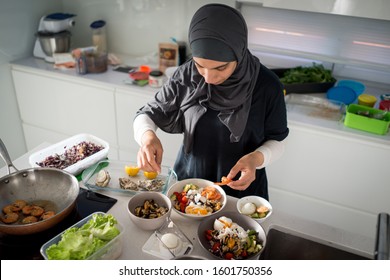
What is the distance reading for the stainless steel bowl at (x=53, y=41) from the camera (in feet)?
8.35

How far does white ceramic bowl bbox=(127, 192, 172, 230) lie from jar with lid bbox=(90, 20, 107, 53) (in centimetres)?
182

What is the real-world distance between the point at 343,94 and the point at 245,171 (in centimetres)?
121

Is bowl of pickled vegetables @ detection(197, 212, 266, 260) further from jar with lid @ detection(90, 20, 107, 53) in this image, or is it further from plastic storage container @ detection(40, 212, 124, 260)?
jar with lid @ detection(90, 20, 107, 53)

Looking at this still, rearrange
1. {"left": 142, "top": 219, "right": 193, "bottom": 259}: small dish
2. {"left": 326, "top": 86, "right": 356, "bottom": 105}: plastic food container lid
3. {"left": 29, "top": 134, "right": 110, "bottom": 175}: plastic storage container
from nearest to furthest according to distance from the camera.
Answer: {"left": 142, "top": 219, "right": 193, "bottom": 259}: small dish, {"left": 29, "top": 134, "right": 110, "bottom": 175}: plastic storage container, {"left": 326, "top": 86, "right": 356, "bottom": 105}: plastic food container lid

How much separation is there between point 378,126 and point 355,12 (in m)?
0.62

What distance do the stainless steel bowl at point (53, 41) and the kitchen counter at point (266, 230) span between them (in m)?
1.80

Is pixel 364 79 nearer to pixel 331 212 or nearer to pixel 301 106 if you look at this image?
pixel 301 106

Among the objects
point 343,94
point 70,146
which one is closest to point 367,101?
point 343,94

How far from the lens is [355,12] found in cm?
187

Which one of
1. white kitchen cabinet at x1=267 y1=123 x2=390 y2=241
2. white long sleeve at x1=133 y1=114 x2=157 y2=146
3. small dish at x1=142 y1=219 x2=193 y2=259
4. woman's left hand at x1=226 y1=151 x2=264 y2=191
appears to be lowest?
white kitchen cabinet at x1=267 y1=123 x2=390 y2=241

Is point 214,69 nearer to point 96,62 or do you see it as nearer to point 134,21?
point 96,62

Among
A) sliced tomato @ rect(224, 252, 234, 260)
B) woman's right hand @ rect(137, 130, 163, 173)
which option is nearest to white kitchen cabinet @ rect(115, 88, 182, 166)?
woman's right hand @ rect(137, 130, 163, 173)

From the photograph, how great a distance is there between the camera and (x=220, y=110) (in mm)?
1306

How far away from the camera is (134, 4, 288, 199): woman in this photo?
1.12 meters
